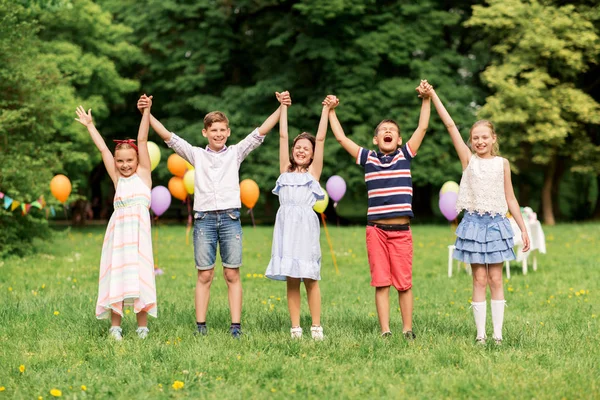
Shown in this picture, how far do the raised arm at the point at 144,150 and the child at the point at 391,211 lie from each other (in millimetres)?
1668

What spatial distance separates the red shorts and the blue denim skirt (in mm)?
461

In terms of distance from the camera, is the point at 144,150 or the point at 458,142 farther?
the point at 144,150

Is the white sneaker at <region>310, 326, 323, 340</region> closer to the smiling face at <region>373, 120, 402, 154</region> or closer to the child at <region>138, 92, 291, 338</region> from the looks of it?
the child at <region>138, 92, 291, 338</region>

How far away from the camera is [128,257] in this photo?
6.18 meters

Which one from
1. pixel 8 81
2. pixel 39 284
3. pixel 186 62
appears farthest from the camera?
pixel 186 62

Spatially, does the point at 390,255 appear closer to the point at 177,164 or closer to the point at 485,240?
the point at 485,240

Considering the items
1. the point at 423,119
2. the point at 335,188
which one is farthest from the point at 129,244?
the point at 335,188

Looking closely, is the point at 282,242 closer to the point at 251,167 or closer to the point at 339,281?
the point at 339,281

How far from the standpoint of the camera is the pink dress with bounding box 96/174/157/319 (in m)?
6.14

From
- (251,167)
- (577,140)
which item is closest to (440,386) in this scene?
(251,167)

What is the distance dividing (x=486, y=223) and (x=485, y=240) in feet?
0.54

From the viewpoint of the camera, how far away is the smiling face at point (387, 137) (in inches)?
246

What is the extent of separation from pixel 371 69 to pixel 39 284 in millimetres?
17686

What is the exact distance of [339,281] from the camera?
425 inches
